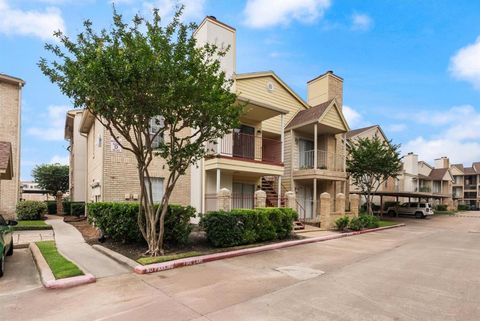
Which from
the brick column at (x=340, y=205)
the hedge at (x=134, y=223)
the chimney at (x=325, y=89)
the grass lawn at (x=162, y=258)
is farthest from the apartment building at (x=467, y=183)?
the grass lawn at (x=162, y=258)

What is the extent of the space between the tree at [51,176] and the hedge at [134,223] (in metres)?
30.1

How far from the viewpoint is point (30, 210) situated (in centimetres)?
1820

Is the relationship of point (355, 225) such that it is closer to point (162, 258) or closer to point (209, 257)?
point (209, 257)

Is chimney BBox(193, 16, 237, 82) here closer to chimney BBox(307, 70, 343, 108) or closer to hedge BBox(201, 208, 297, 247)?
hedge BBox(201, 208, 297, 247)

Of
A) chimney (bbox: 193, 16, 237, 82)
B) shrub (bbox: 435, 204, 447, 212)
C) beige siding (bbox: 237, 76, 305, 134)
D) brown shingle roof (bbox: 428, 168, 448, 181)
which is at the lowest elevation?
shrub (bbox: 435, 204, 447, 212)

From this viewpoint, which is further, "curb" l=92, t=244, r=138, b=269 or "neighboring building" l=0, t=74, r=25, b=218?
"neighboring building" l=0, t=74, r=25, b=218

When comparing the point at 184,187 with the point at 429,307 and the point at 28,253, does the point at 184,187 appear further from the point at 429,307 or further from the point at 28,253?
the point at 429,307

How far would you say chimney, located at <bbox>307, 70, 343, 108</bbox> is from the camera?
75.2ft

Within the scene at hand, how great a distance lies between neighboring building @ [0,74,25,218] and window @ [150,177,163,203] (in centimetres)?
801

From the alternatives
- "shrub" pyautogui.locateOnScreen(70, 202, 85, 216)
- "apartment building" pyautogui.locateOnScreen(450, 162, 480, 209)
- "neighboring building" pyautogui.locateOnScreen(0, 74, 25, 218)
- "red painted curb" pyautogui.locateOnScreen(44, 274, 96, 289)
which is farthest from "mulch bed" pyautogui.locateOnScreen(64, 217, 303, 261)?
"apartment building" pyautogui.locateOnScreen(450, 162, 480, 209)

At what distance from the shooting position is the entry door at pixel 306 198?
20697 millimetres

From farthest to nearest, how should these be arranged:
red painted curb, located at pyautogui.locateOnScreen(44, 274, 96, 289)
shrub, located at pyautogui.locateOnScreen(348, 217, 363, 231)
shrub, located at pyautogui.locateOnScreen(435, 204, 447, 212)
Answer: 1. shrub, located at pyautogui.locateOnScreen(435, 204, 447, 212)
2. shrub, located at pyautogui.locateOnScreen(348, 217, 363, 231)
3. red painted curb, located at pyautogui.locateOnScreen(44, 274, 96, 289)

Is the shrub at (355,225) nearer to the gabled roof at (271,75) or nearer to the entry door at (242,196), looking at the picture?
the entry door at (242,196)

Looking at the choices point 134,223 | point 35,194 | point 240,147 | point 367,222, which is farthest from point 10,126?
point 35,194
